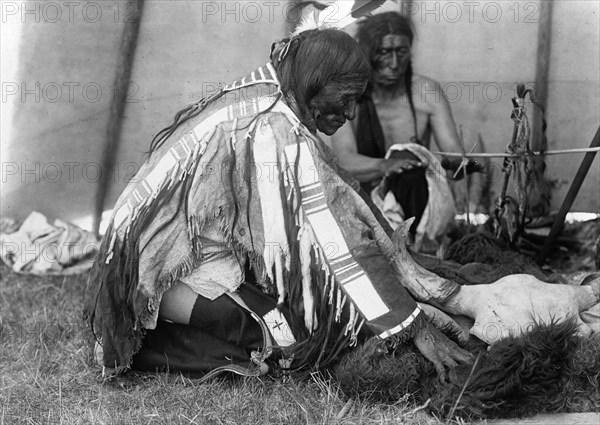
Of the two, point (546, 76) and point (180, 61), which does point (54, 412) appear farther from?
point (546, 76)

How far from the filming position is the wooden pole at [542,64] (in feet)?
15.7

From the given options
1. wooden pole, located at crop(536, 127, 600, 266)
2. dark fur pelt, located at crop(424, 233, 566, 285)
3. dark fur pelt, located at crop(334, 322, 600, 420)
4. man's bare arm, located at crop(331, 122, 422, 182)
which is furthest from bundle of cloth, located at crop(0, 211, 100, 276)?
wooden pole, located at crop(536, 127, 600, 266)

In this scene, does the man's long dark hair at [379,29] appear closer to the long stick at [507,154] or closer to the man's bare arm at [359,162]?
the man's bare arm at [359,162]

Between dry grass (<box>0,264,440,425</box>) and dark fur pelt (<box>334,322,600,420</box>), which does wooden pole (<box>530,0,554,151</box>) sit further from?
dry grass (<box>0,264,440,425</box>)

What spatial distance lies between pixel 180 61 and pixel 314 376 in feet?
7.41

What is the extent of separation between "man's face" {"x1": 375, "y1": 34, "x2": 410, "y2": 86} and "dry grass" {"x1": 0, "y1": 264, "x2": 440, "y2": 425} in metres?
2.15

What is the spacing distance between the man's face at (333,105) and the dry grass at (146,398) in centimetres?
94

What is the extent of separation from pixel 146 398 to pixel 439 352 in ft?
3.35

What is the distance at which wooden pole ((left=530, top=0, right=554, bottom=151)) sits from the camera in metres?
4.79

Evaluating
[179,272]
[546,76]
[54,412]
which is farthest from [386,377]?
[546,76]

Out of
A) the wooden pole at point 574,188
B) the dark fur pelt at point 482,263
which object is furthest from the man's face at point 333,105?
the wooden pole at point 574,188

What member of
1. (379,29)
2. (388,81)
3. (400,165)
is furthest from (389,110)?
(400,165)

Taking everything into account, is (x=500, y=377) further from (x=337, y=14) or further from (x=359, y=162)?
(x=359, y=162)

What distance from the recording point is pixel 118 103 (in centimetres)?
496
